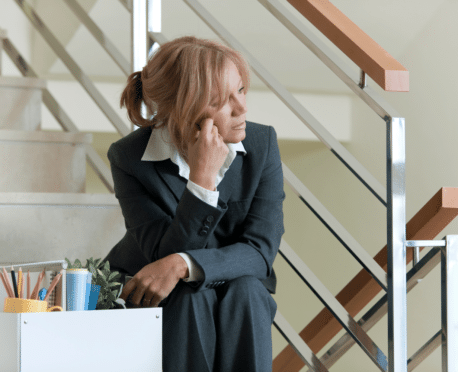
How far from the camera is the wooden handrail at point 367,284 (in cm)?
109

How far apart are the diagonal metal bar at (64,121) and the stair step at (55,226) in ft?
0.59

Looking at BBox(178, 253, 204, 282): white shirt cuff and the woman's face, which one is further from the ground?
the woman's face

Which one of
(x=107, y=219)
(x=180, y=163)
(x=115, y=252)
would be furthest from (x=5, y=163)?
(x=180, y=163)

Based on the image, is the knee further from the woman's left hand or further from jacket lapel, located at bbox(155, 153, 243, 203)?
jacket lapel, located at bbox(155, 153, 243, 203)

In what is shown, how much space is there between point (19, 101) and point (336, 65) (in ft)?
3.68

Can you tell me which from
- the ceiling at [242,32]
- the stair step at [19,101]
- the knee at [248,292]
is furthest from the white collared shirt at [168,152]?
the ceiling at [242,32]

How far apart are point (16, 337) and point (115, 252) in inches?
19.1

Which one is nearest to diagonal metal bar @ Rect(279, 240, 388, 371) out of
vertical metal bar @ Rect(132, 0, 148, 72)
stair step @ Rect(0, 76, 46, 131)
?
vertical metal bar @ Rect(132, 0, 148, 72)

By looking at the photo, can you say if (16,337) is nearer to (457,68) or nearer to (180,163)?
(180,163)

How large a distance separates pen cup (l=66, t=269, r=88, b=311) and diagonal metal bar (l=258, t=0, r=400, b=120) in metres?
0.60

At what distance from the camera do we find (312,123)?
1.19 m

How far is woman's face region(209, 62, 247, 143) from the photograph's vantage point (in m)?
1.04

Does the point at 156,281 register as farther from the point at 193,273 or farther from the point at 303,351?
the point at 303,351

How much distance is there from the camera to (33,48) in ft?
11.3
